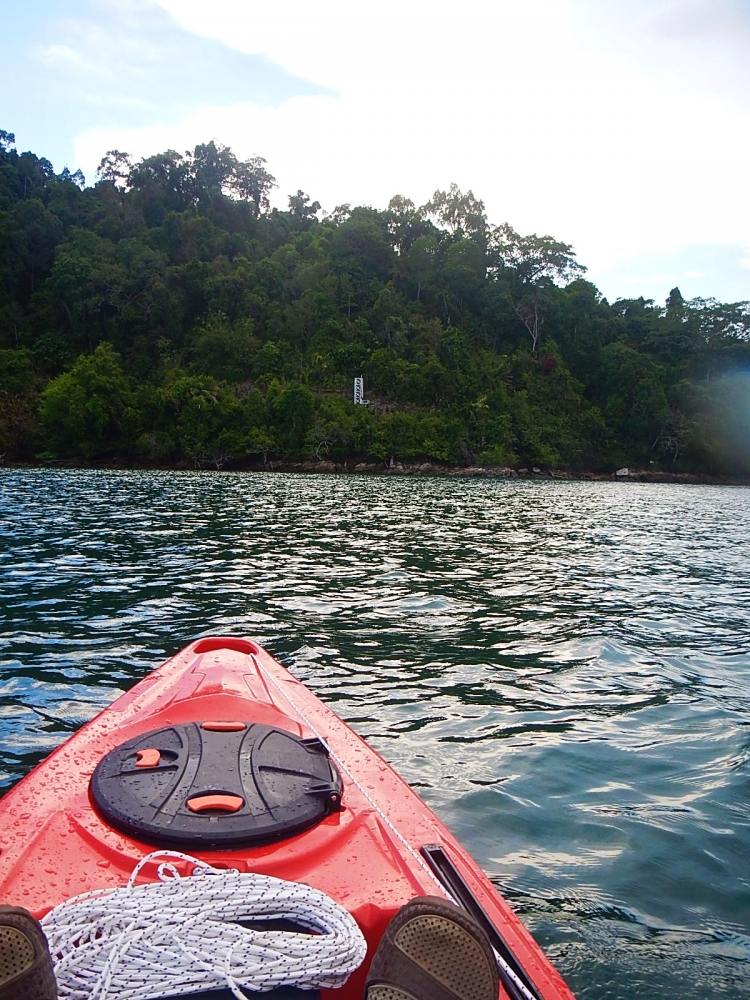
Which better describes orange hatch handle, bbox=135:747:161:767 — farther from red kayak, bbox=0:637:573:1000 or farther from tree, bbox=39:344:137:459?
tree, bbox=39:344:137:459

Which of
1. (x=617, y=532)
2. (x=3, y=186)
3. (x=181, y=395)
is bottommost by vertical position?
(x=617, y=532)

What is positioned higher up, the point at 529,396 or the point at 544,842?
the point at 529,396

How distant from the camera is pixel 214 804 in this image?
2.29 m

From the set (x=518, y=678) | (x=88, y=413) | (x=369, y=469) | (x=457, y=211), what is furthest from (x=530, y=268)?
(x=518, y=678)

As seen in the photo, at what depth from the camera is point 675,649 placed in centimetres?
715

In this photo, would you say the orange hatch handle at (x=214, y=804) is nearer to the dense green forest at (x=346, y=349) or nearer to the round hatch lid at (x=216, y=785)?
the round hatch lid at (x=216, y=785)

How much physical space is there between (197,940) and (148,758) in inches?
38.9

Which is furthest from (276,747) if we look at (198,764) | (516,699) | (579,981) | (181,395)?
(181,395)

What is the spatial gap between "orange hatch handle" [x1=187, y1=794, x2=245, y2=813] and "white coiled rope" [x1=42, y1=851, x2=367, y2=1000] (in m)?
0.34

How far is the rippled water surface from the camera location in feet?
10.5

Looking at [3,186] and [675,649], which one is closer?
[675,649]

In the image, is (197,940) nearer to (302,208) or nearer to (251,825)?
(251,825)

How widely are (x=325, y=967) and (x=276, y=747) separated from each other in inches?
43.5

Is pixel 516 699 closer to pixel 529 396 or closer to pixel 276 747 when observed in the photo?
pixel 276 747
